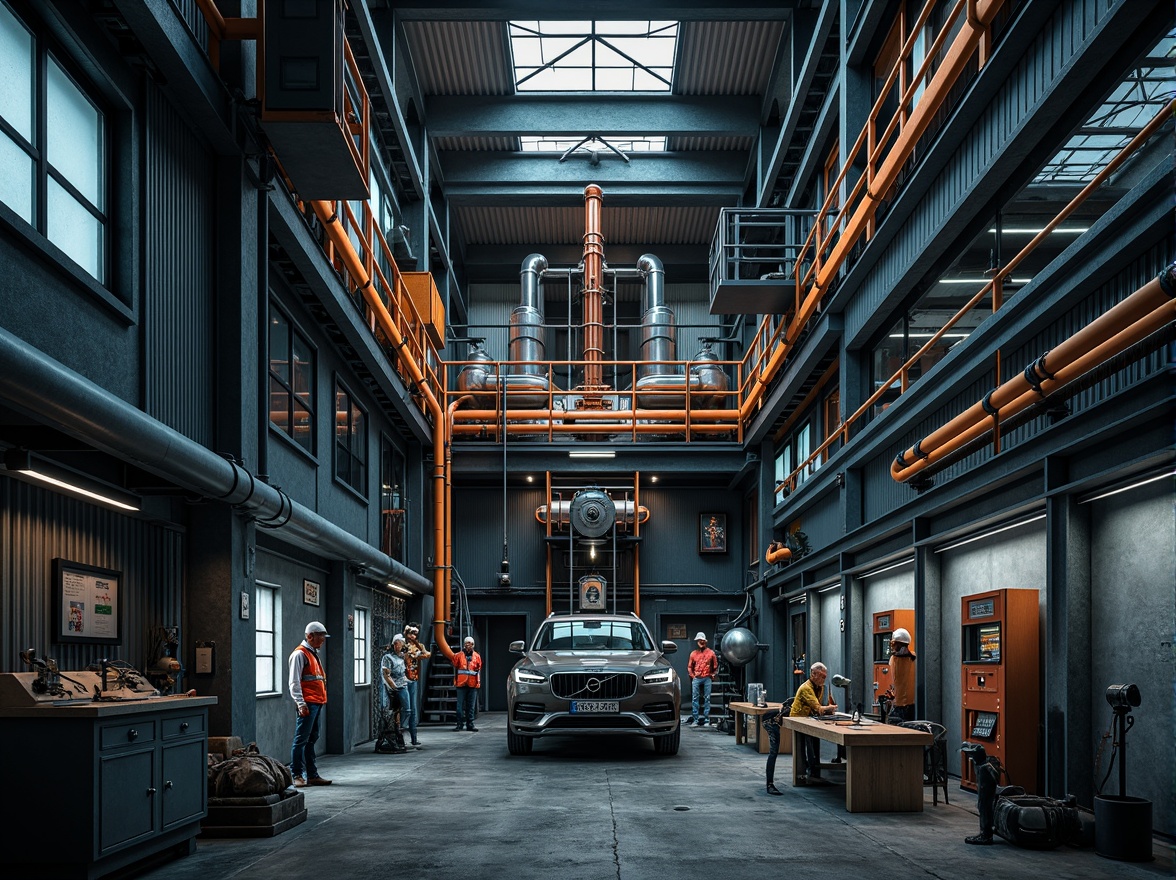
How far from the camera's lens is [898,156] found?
40.2 ft

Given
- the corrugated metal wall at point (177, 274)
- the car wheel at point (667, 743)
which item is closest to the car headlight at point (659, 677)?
the car wheel at point (667, 743)

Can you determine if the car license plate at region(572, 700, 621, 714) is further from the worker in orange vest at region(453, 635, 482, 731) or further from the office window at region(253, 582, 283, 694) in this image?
the worker in orange vest at region(453, 635, 482, 731)

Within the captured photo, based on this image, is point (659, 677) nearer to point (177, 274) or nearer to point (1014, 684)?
point (1014, 684)

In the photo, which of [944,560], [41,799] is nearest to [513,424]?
[944,560]

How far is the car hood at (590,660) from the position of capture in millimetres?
14242

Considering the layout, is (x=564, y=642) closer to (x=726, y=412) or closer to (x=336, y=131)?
(x=336, y=131)

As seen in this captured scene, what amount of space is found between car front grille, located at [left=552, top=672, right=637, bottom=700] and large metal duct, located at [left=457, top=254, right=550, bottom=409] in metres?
12.0

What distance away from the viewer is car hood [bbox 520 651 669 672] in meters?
14.2

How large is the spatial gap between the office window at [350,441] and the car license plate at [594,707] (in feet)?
16.2

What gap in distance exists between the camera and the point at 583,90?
84.7 feet

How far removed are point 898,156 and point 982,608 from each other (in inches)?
199

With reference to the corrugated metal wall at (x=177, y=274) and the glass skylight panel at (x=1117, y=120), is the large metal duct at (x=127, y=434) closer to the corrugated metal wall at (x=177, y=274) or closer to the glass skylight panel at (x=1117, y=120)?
the corrugated metal wall at (x=177, y=274)

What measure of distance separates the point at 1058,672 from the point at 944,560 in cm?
369

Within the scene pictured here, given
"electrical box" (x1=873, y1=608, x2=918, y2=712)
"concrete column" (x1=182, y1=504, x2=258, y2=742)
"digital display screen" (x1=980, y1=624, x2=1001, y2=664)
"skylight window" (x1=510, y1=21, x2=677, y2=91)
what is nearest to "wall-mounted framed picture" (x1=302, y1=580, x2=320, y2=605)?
"concrete column" (x1=182, y1=504, x2=258, y2=742)
